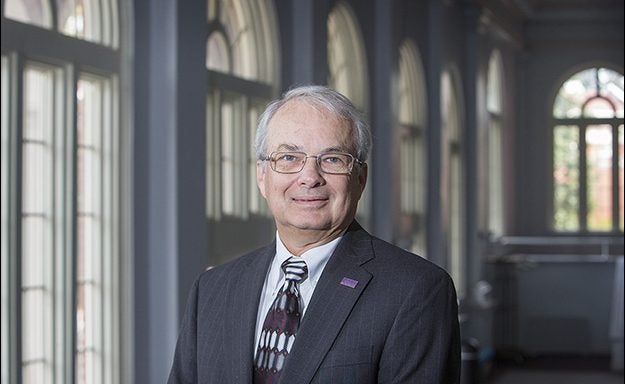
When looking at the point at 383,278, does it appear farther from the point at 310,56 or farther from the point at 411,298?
the point at 310,56

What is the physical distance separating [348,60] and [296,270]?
21.6ft

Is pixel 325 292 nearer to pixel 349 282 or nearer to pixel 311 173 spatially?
pixel 349 282

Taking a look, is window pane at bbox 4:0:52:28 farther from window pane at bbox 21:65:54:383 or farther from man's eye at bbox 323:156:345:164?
man's eye at bbox 323:156:345:164

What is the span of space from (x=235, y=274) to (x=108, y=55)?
9.57 ft

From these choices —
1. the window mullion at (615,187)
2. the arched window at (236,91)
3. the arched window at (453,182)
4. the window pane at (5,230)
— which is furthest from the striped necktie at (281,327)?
the arched window at (453,182)

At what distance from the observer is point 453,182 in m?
12.4

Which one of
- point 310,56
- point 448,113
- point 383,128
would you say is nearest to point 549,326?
point 448,113

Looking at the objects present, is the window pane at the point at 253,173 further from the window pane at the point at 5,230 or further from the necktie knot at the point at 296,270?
the necktie knot at the point at 296,270

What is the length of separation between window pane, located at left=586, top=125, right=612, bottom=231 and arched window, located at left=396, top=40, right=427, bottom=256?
2.84m

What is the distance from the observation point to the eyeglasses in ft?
7.27

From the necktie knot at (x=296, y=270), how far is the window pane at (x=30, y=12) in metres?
2.45

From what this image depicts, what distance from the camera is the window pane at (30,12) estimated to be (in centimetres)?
441

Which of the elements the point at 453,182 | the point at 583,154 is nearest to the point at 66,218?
the point at 453,182

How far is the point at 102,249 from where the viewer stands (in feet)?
16.9
